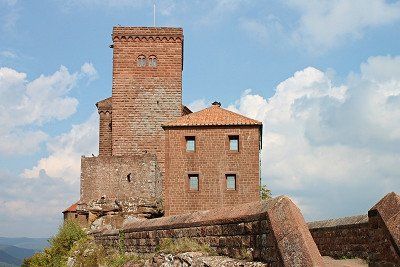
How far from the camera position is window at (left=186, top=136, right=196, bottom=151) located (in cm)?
3027

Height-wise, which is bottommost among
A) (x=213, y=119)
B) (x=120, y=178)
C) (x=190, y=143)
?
(x=120, y=178)

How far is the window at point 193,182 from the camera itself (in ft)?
97.2

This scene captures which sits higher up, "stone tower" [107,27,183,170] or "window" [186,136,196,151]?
"stone tower" [107,27,183,170]

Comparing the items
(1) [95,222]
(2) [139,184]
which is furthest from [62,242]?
(2) [139,184]

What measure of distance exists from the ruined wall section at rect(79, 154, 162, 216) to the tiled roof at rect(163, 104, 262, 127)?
2.80m

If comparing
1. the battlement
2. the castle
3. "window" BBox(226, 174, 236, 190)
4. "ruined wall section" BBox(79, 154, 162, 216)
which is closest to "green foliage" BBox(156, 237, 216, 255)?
the castle

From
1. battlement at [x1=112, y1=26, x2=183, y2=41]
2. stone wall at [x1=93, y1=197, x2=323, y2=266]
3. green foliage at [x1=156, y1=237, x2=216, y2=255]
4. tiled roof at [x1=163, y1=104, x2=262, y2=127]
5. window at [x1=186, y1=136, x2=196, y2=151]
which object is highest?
battlement at [x1=112, y1=26, x2=183, y2=41]

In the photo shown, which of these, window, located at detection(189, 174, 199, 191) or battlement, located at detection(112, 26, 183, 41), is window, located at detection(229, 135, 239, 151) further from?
battlement, located at detection(112, 26, 183, 41)

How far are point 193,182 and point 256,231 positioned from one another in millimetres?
22297

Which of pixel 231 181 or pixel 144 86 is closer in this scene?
pixel 231 181

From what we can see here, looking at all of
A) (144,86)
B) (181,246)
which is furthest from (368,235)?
(144,86)

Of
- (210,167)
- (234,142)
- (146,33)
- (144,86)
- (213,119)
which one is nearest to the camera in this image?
(210,167)

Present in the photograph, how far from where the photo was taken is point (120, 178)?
29.9 meters

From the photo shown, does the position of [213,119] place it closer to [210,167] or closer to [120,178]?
[210,167]
